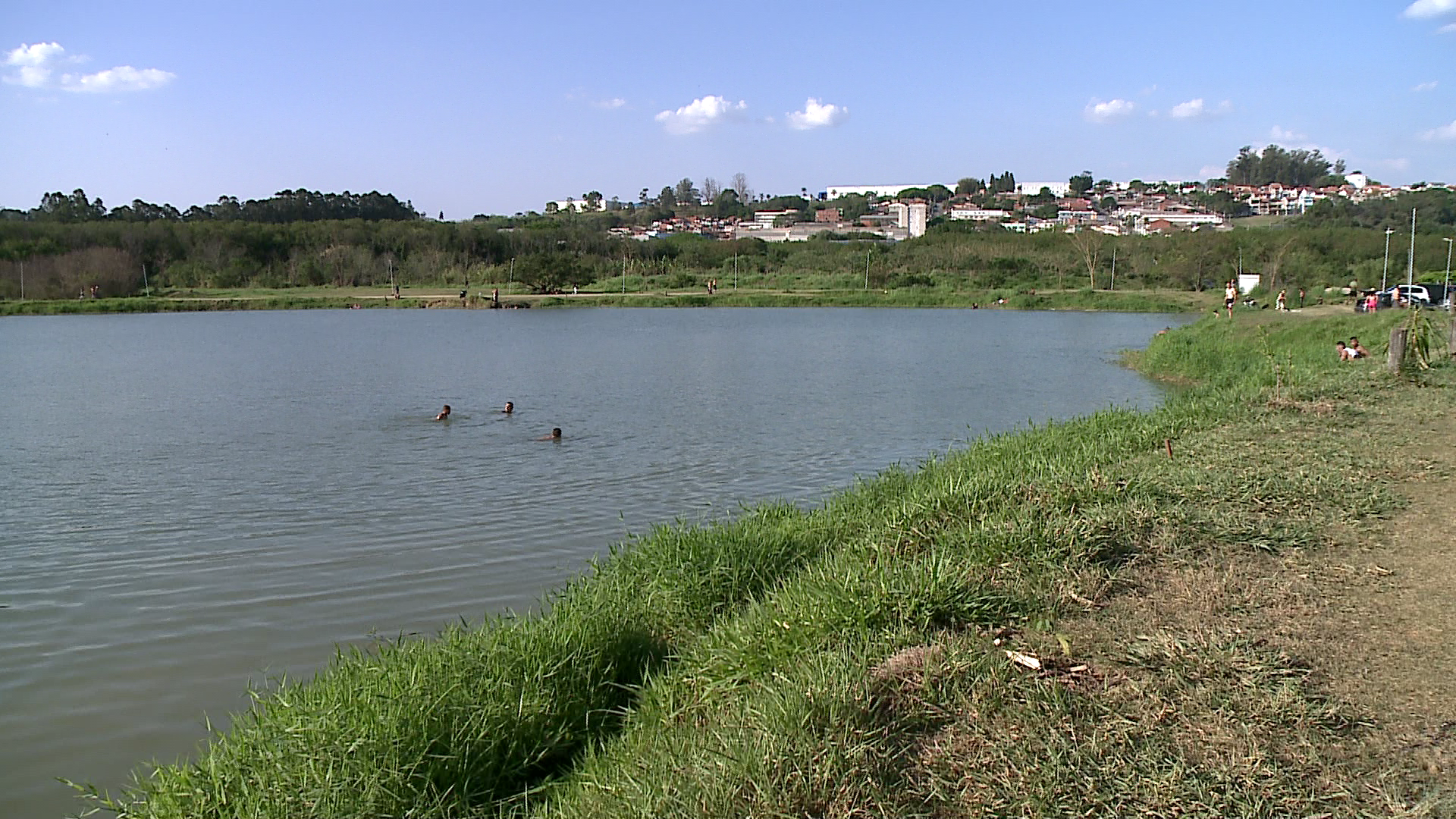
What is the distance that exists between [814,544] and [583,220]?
396 feet

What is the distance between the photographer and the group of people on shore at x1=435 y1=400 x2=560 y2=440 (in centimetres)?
1441

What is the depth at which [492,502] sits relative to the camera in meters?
10.5

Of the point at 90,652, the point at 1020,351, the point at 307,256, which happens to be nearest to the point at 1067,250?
the point at 1020,351

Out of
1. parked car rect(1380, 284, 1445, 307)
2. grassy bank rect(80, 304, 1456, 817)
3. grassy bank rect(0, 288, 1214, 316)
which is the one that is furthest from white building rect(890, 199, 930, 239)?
grassy bank rect(80, 304, 1456, 817)

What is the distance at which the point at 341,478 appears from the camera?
11938mm

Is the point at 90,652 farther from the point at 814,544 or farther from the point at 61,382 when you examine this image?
the point at 61,382

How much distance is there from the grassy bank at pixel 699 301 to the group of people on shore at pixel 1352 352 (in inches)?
1257

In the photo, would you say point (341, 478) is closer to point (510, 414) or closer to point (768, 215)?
point (510, 414)

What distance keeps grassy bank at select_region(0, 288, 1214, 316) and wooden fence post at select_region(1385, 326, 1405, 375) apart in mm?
36117

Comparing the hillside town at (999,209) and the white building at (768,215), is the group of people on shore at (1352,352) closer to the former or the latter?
the hillside town at (999,209)

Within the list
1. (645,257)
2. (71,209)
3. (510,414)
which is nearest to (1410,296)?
(510,414)

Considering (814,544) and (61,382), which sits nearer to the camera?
(814,544)

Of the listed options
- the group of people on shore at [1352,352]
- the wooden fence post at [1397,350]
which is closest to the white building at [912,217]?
the group of people on shore at [1352,352]

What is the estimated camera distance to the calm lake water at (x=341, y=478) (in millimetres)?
6320
